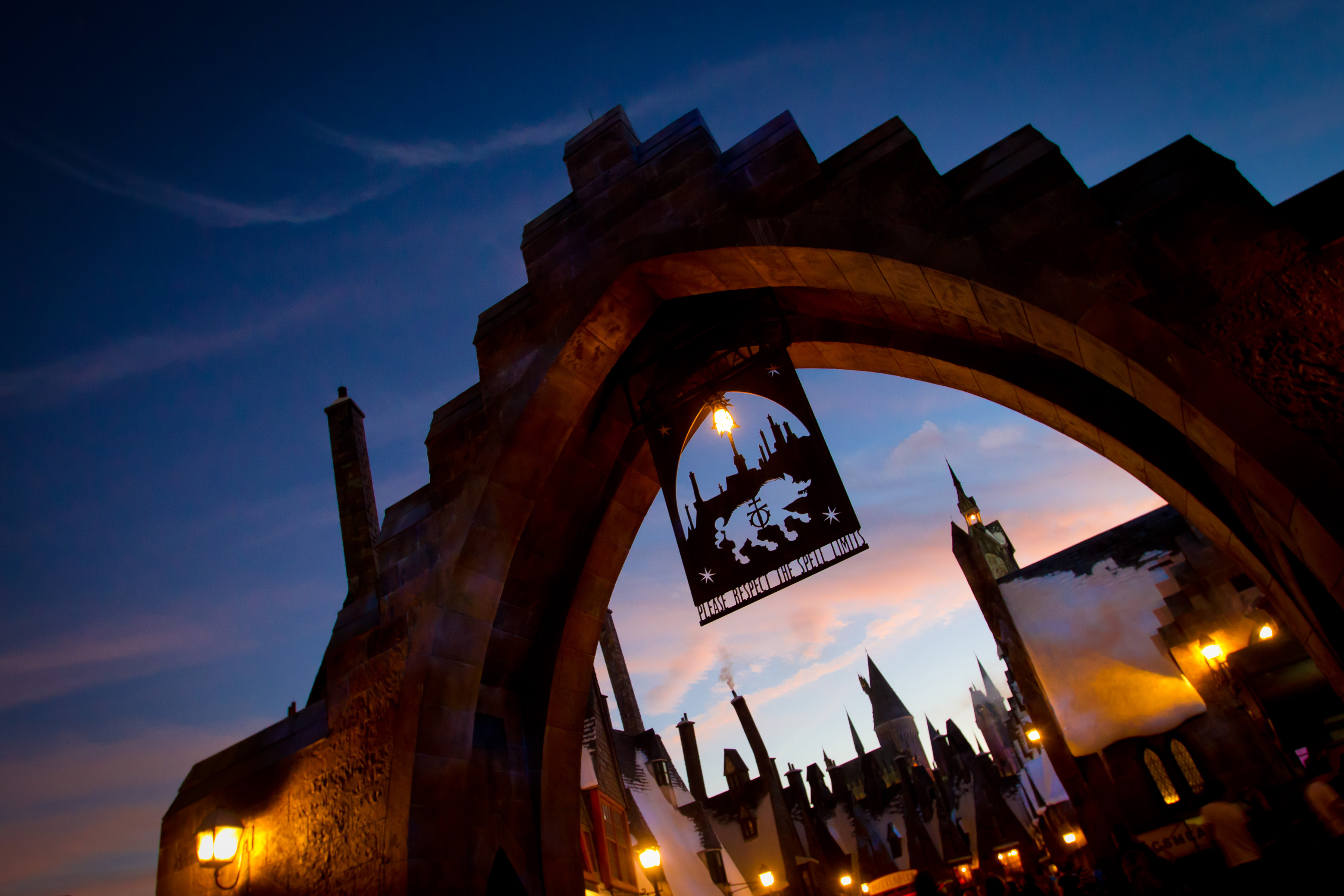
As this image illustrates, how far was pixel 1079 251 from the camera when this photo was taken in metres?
3.97

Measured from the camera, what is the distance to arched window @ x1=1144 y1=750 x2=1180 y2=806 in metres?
16.2

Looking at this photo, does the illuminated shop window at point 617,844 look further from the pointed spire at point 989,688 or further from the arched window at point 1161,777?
the pointed spire at point 989,688

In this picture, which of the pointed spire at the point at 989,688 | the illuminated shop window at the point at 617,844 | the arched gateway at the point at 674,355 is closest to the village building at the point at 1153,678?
the illuminated shop window at the point at 617,844

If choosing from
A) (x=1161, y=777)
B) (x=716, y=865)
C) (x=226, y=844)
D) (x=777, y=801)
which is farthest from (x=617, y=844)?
(x=777, y=801)

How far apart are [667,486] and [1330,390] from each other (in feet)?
13.9

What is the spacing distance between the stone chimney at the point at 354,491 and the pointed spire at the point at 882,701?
211 feet

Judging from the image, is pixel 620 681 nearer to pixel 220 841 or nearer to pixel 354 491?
pixel 354 491

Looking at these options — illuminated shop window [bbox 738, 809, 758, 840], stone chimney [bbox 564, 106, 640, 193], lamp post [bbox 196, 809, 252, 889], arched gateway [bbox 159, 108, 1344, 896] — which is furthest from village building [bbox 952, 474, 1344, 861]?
illuminated shop window [bbox 738, 809, 758, 840]

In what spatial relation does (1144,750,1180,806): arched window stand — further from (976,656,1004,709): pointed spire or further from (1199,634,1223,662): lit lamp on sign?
(976,656,1004,709): pointed spire

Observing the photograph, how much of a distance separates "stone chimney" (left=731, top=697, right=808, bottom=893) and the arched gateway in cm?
3100

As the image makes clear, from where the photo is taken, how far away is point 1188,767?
16.2 metres

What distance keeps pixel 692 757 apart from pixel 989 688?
273 feet

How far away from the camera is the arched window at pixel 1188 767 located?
52.6ft

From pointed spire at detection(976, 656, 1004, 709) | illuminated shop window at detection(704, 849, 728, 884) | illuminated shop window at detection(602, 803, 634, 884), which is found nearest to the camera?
illuminated shop window at detection(602, 803, 634, 884)
